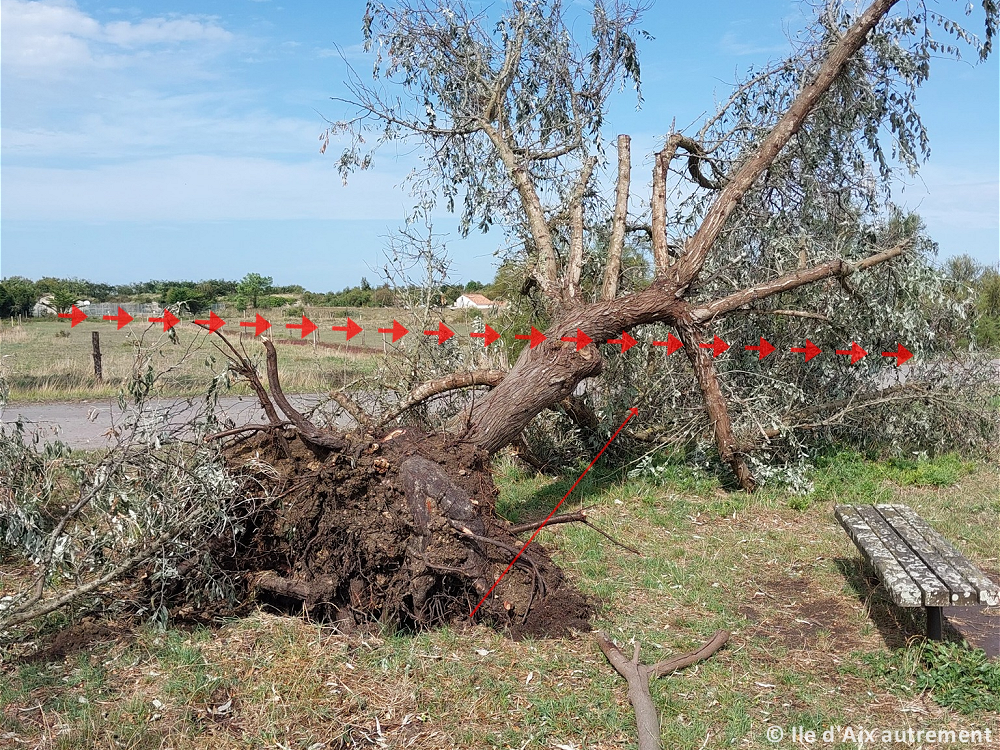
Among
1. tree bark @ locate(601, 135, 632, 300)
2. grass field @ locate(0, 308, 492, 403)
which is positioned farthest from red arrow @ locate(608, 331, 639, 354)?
grass field @ locate(0, 308, 492, 403)

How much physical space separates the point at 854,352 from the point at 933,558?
392cm

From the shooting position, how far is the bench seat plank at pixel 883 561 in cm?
363

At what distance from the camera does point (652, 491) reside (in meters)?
6.93

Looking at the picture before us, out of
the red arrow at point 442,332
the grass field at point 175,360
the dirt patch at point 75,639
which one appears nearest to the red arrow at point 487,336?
the grass field at point 175,360

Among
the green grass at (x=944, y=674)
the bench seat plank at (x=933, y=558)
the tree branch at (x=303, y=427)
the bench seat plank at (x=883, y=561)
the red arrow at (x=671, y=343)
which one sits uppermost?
the red arrow at (x=671, y=343)

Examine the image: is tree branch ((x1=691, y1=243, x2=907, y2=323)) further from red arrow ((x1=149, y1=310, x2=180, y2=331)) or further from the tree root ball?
red arrow ((x1=149, y1=310, x2=180, y2=331))

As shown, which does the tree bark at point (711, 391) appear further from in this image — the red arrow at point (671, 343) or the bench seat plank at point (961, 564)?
the bench seat plank at point (961, 564)

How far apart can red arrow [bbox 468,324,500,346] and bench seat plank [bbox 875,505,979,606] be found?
371 cm

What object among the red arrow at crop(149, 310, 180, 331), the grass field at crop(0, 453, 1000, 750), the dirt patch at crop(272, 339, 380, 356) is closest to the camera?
the grass field at crop(0, 453, 1000, 750)

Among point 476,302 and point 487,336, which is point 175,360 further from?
point 487,336

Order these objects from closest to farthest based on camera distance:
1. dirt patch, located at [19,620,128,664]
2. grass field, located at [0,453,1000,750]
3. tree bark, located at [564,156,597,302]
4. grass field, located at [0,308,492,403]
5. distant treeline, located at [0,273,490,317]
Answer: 1. grass field, located at [0,453,1000,750]
2. dirt patch, located at [19,620,128,664]
3. grass field, located at [0,308,492,403]
4. tree bark, located at [564,156,597,302]
5. distant treeline, located at [0,273,490,317]

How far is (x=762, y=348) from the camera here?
7680mm

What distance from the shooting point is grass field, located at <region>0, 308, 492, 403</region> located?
194 inches

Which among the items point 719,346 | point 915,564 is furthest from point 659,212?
point 915,564
